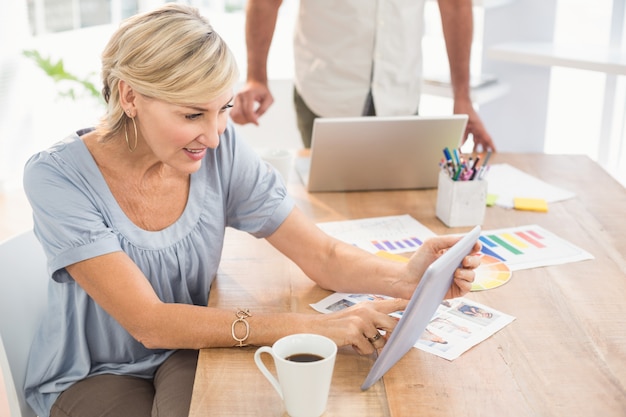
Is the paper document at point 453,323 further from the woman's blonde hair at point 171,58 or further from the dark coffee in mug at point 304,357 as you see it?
the woman's blonde hair at point 171,58

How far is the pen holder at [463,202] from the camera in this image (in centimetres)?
181

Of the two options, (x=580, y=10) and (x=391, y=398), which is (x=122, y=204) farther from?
(x=580, y=10)

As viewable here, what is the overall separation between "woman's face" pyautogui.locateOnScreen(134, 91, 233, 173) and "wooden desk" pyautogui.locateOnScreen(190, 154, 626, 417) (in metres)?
0.27

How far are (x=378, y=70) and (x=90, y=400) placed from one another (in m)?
1.48

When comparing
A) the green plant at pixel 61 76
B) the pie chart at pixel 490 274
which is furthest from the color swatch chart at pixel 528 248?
the green plant at pixel 61 76

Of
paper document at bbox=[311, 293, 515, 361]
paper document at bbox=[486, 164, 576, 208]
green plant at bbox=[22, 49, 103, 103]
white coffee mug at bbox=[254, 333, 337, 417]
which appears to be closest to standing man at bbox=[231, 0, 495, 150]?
paper document at bbox=[486, 164, 576, 208]

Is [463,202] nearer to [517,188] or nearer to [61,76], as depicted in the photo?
[517,188]

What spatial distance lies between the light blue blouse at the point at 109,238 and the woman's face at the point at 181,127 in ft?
A: 0.39

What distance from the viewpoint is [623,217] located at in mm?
1890

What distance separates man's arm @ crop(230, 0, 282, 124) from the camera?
2.30m

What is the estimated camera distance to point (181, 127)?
1.42m

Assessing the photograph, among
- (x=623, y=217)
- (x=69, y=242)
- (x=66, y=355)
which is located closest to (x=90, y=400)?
(x=66, y=355)

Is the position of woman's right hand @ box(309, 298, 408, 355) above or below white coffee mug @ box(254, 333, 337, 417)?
below

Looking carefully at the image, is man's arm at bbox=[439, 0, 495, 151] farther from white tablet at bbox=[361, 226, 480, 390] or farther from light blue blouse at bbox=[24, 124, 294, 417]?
white tablet at bbox=[361, 226, 480, 390]
